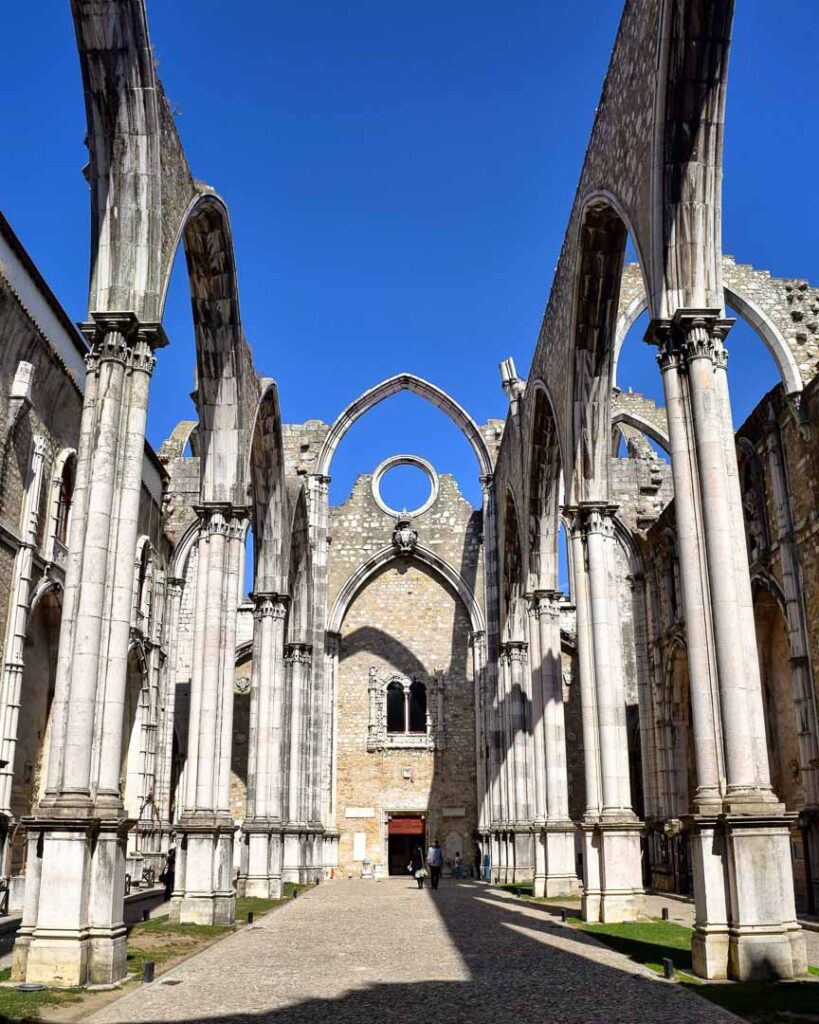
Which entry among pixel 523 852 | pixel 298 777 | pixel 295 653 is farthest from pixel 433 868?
pixel 295 653

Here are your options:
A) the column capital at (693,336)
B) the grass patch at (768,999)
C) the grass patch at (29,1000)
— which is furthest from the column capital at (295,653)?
the grass patch at (768,999)

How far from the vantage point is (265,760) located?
18.9m

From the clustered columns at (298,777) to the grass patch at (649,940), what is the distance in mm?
10783

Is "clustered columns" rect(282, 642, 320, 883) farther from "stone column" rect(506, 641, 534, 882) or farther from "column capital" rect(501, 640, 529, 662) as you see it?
"column capital" rect(501, 640, 529, 662)

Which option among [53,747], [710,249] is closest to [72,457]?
[53,747]

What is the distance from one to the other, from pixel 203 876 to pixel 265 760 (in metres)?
6.13

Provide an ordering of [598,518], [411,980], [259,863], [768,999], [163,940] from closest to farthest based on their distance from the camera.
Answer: [768,999] < [411,980] < [163,940] < [598,518] < [259,863]

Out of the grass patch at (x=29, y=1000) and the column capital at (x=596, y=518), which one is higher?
the column capital at (x=596, y=518)

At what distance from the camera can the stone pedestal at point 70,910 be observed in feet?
25.4

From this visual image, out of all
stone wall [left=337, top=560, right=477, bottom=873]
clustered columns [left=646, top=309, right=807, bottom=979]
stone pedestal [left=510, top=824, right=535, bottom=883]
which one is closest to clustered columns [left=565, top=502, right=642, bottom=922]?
clustered columns [left=646, top=309, right=807, bottom=979]

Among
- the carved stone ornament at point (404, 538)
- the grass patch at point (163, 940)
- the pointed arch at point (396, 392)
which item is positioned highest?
the pointed arch at point (396, 392)

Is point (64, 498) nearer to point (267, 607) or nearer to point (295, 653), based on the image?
point (267, 607)

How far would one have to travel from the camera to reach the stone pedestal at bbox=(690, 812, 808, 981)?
7.79 m

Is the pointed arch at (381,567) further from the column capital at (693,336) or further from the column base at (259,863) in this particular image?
the column capital at (693,336)
